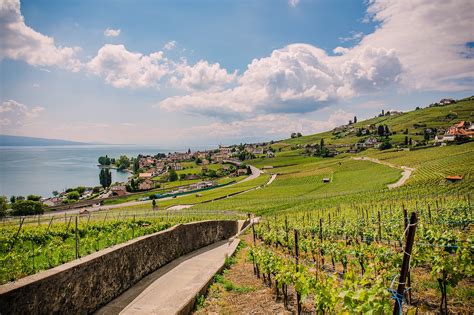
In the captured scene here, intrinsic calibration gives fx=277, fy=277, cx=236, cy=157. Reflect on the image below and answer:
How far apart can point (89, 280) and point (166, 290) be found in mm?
2887

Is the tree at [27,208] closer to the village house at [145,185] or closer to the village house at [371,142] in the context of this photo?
the village house at [145,185]

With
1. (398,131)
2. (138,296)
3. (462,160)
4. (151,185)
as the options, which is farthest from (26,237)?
(398,131)

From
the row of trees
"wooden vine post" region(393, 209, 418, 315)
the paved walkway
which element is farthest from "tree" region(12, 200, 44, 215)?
"wooden vine post" region(393, 209, 418, 315)

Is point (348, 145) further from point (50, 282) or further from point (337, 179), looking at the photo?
point (50, 282)

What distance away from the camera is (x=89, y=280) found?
758cm

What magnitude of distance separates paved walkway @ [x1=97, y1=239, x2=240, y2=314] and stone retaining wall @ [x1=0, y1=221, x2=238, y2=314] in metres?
0.33

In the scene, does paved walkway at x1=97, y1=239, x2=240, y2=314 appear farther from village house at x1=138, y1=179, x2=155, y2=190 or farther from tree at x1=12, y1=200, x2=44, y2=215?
village house at x1=138, y1=179, x2=155, y2=190

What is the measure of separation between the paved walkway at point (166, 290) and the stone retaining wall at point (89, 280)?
0.33 metres

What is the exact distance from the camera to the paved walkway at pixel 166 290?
798 centimetres

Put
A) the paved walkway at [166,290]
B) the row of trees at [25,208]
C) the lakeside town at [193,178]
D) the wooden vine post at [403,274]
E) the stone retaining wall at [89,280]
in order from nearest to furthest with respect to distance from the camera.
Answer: the wooden vine post at [403,274] → the stone retaining wall at [89,280] → the paved walkway at [166,290] → the row of trees at [25,208] → the lakeside town at [193,178]

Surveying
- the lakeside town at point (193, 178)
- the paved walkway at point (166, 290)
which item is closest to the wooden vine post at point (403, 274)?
the paved walkway at point (166, 290)

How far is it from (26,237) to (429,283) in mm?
15311

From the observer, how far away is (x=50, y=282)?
6.16 metres

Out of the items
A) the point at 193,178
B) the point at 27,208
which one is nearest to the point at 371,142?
the point at 193,178
